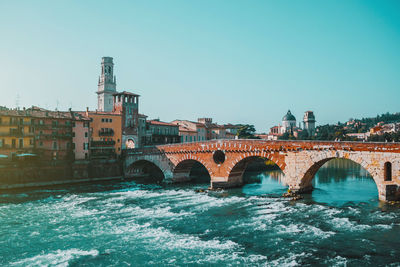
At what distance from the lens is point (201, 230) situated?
76.3 ft

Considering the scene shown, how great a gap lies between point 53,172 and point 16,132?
7.14 meters

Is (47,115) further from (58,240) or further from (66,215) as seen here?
(58,240)

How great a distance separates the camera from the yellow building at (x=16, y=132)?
4475cm

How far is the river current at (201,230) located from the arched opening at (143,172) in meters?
17.4

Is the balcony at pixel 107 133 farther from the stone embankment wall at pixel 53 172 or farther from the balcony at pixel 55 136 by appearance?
the balcony at pixel 55 136

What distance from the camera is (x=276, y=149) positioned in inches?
1391

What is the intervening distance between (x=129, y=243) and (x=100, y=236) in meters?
2.67

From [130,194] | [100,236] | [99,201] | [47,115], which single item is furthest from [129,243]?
[47,115]

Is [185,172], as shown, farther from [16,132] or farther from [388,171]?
[388,171]

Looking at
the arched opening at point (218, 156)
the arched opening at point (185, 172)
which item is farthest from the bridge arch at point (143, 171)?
the arched opening at point (218, 156)

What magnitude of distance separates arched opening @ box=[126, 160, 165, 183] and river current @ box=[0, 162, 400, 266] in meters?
17.4

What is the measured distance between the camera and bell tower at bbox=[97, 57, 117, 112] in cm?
8238

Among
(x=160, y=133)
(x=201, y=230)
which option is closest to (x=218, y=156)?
(x=201, y=230)

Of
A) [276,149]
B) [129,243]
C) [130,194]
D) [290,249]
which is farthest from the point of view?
[130,194]
